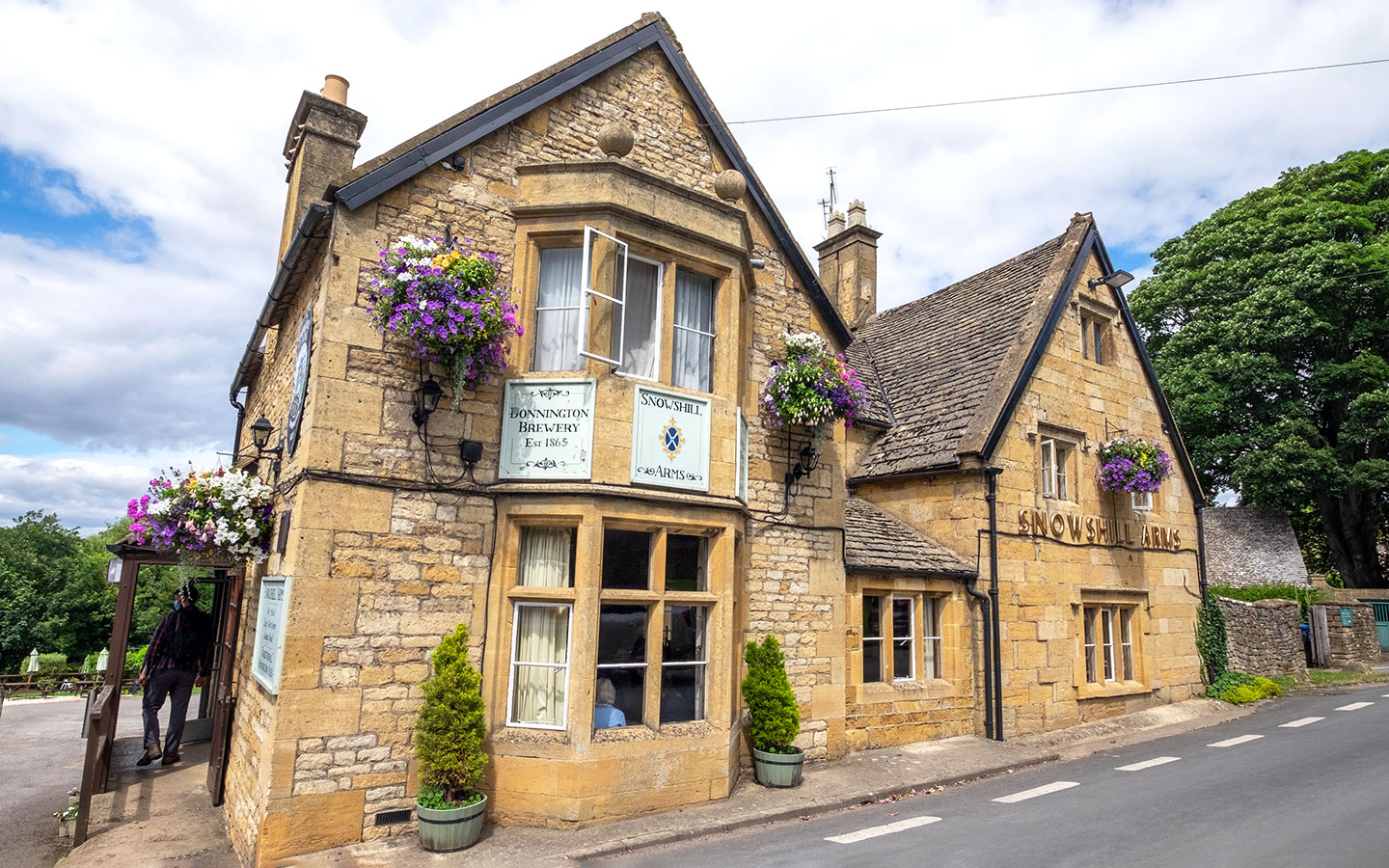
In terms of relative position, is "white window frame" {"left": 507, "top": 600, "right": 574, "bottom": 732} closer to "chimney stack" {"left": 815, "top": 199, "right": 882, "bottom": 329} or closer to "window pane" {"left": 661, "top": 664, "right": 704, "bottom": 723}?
"window pane" {"left": 661, "top": 664, "right": 704, "bottom": 723}

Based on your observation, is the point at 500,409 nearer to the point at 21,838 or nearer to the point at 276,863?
the point at 276,863

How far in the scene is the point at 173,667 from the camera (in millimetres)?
10844

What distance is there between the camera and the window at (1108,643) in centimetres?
1455

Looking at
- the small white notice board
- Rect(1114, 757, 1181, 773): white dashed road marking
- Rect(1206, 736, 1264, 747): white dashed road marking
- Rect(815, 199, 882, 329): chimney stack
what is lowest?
Rect(1114, 757, 1181, 773): white dashed road marking

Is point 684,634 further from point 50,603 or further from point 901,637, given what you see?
point 50,603

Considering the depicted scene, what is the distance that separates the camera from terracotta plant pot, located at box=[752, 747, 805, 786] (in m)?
9.14

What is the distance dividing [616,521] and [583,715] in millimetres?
1904


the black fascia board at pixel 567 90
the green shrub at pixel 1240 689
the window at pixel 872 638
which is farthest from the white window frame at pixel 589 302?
the green shrub at pixel 1240 689

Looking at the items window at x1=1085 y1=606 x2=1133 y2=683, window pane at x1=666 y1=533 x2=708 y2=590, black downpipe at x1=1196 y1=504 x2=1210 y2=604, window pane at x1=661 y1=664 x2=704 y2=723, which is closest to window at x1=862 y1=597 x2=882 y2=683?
window pane at x1=661 y1=664 x2=704 y2=723

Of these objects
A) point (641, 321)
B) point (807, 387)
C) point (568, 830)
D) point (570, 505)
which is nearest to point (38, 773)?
point (568, 830)

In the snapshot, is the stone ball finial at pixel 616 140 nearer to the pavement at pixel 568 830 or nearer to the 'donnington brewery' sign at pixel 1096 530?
the pavement at pixel 568 830

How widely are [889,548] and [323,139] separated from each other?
1013 cm

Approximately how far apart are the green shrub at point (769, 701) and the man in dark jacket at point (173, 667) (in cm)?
765

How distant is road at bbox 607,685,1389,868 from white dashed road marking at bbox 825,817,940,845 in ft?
0.06
